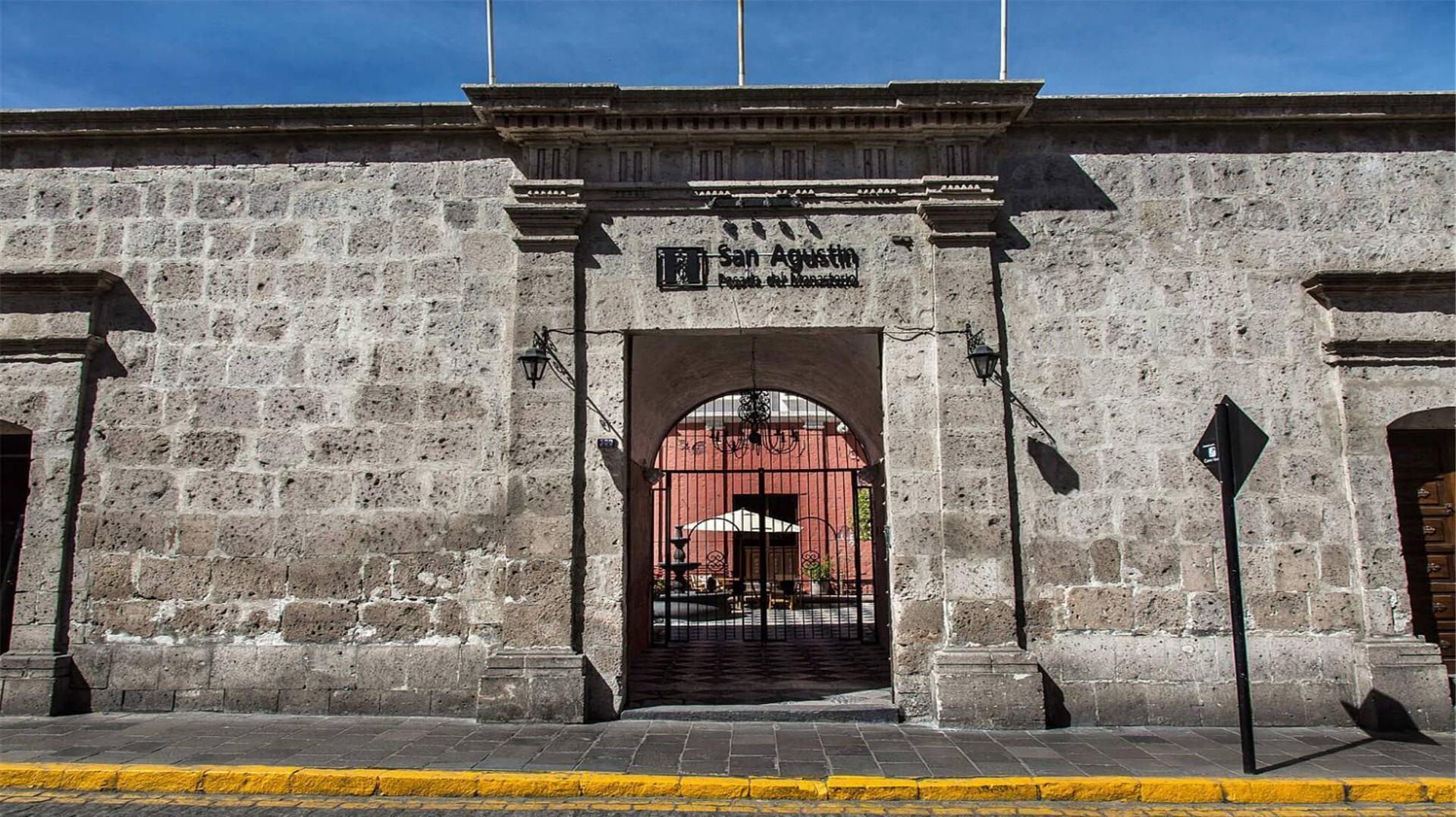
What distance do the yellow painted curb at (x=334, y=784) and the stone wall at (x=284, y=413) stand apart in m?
1.58

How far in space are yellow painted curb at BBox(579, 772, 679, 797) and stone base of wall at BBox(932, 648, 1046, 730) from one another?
7.82ft

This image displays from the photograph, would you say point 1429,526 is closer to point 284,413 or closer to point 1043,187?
point 1043,187

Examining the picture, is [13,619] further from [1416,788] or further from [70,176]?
[1416,788]

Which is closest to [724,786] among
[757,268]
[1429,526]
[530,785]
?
[530,785]

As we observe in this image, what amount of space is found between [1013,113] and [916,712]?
493cm

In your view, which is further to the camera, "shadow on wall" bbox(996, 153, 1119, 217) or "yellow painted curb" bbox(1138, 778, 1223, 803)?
"shadow on wall" bbox(996, 153, 1119, 217)

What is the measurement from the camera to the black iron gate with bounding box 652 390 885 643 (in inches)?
467

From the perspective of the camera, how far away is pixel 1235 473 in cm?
559

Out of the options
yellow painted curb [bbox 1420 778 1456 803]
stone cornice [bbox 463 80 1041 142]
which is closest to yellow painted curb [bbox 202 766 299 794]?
stone cornice [bbox 463 80 1041 142]

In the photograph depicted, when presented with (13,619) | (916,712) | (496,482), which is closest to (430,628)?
(496,482)

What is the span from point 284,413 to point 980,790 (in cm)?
601

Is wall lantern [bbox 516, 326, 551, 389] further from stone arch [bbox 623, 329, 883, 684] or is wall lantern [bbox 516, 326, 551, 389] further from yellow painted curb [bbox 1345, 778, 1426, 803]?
yellow painted curb [bbox 1345, 778, 1426, 803]

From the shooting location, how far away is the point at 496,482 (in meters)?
7.08

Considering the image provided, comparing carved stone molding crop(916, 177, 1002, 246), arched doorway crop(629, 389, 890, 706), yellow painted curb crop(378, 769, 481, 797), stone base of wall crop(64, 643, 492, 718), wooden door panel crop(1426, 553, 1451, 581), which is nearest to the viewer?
yellow painted curb crop(378, 769, 481, 797)
